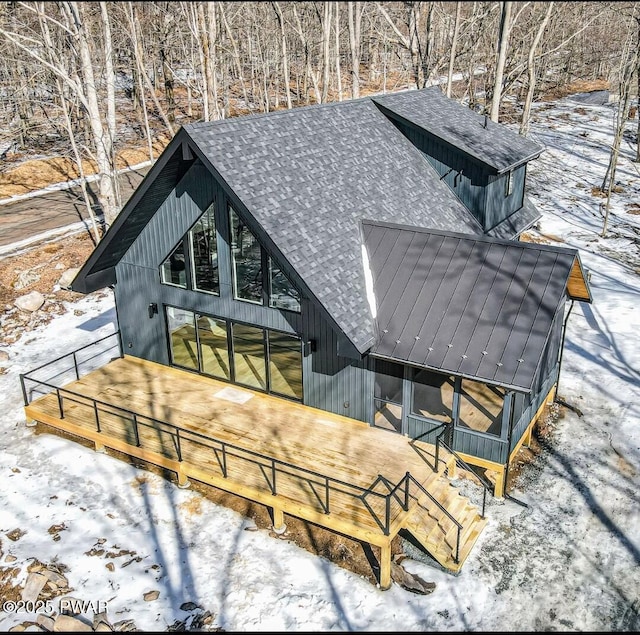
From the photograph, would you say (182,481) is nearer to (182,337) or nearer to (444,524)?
(182,337)

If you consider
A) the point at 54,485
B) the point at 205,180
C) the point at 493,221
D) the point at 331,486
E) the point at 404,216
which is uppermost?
the point at 205,180

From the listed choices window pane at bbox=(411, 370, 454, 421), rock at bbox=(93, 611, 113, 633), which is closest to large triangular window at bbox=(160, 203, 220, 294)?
window pane at bbox=(411, 370, 454, 421)

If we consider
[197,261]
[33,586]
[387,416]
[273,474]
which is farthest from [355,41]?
[33,586]

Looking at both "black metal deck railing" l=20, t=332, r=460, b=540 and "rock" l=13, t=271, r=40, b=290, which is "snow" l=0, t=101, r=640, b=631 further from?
"rock" l=13, t=271, r=40, b=290

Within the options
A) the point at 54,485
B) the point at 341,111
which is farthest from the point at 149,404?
the point at 341,111

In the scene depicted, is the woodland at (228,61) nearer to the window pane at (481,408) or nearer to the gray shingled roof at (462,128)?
the gray shingled roof at (462,128)

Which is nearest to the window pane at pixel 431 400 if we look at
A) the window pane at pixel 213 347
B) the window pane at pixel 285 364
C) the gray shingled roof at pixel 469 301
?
the gray shingled roof at pixel 469 301

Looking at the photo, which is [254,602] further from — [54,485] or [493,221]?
[493,221]
